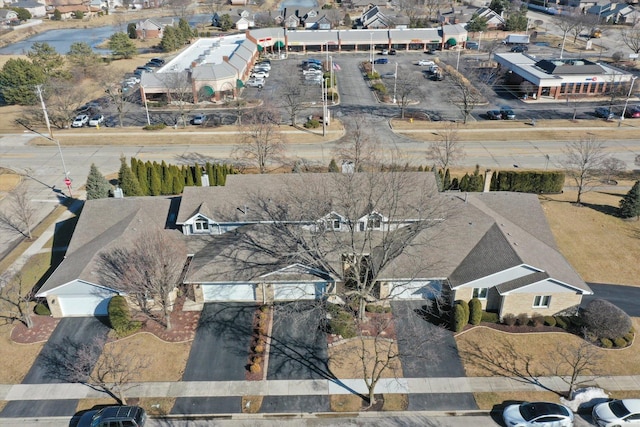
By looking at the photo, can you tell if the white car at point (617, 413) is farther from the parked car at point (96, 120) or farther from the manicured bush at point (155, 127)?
the parked car at point (96, 120)

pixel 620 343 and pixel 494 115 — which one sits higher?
pixel 494 115

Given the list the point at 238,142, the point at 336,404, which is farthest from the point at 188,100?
the point at 336,404

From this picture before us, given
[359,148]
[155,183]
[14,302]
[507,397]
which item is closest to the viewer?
[507,397]

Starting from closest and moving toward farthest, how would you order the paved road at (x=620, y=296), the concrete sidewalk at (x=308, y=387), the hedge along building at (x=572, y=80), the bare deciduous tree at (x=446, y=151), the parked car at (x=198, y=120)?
the concrete sidewalk at (x=308, y=387)
the paved road at (x=620, y=296)
the bare deciduous tree at (x=446, y=151)
the parked car at (x=198, y=120)
the hedge along building at (x=572, y=80)

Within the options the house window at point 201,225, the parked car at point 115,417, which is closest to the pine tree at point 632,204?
the house window at point 201,225

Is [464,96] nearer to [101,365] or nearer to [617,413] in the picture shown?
[617,413]

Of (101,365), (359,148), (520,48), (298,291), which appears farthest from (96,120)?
(520,48)
